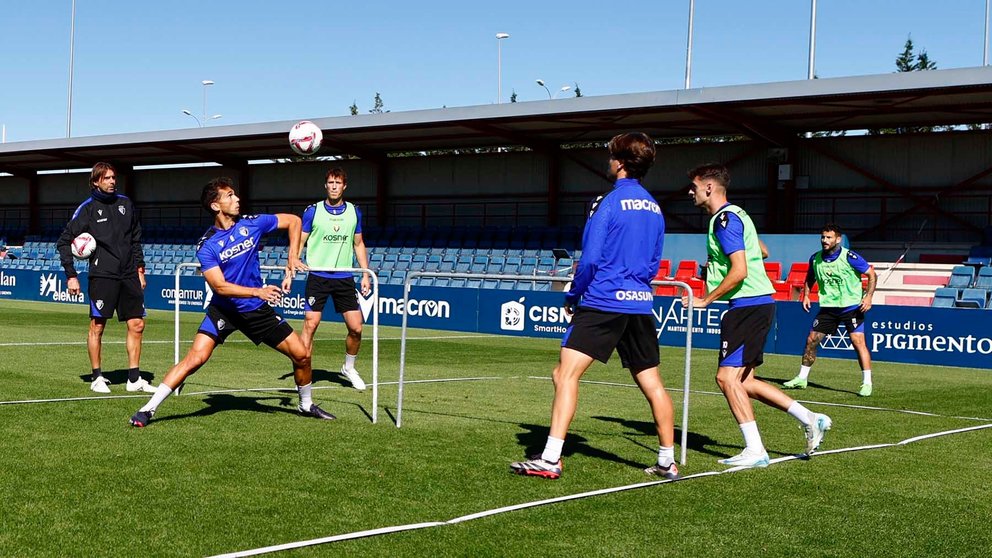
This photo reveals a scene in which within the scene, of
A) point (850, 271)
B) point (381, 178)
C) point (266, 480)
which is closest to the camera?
point (266, 480)

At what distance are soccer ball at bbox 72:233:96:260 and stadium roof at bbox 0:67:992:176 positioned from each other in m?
20.2

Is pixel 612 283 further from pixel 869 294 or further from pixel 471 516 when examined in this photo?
pixel 869 294

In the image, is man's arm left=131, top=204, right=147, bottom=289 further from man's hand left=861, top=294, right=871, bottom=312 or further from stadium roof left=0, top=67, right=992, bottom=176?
stadium roof left=0, top=67, right=992, bottom=176

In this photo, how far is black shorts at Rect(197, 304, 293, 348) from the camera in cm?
861

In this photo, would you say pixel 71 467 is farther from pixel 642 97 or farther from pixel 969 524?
pixel 642 97

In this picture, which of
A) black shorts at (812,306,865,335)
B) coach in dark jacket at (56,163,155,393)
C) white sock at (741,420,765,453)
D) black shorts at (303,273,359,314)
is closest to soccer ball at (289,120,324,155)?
black shorts at (303,273,359,314)

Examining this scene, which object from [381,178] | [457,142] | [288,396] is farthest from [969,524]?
[381,178]

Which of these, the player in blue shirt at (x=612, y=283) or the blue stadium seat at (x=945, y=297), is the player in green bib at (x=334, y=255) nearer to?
the player in blue shirt at (x=612, y=283)

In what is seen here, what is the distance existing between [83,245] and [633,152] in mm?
6220

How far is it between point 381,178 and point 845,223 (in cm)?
1773

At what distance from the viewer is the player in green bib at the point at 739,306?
7.47 meters

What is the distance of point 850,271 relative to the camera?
13.7 m

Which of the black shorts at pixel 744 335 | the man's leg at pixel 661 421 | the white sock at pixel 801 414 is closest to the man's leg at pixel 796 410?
the white sock at pixel 801 414

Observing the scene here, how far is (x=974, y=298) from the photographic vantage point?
81.3 ft
